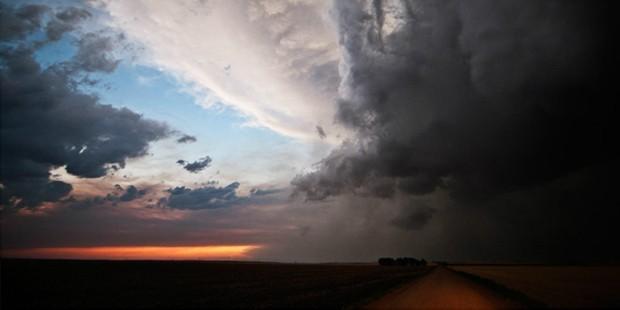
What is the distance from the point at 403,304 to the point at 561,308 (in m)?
9.51

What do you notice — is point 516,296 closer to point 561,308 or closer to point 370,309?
point 561,308

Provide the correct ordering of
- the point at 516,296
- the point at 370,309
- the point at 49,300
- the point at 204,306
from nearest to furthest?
the point at 370,309 → the point at 204,306 → the point at 49,300 → the point at 516,296

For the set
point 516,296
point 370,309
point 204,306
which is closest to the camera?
point 370,309

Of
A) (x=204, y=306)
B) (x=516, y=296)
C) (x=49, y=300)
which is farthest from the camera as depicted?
(x=516, y=296)

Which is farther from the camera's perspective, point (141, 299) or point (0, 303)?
point (141, 299)

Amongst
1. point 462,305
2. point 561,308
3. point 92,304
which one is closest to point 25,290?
point 92,304

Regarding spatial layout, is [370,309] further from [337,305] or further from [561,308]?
[561,308]

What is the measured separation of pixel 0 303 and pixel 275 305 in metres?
17.3

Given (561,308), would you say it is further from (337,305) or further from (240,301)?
(240,301)

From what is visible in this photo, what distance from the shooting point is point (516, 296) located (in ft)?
105

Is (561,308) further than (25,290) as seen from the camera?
No

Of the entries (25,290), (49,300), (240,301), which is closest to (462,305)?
(240,301)

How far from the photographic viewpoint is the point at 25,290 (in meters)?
32.3

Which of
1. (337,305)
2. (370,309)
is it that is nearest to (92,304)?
(337,305)
